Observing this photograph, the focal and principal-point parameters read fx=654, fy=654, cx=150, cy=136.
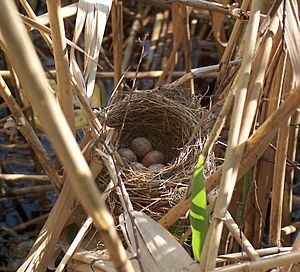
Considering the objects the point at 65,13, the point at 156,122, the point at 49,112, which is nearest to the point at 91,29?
the point at 65,13

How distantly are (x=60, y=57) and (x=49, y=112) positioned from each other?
2.00 ft

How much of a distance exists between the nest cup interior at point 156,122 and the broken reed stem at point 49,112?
3.10ft

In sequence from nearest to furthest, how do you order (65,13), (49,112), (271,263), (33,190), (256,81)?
(49,112)
(271,263)
(256,81)
(65,13)
(33,190)

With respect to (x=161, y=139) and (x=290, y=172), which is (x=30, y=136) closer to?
(x=161, y=139)

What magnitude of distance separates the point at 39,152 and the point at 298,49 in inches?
22.8

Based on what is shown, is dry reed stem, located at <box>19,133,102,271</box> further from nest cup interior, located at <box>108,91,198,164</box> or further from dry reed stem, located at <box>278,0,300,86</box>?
dry reed stem, located at <box>278,0,300,86</box>

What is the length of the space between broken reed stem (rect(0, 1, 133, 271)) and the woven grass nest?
73cm

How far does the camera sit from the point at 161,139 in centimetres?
171

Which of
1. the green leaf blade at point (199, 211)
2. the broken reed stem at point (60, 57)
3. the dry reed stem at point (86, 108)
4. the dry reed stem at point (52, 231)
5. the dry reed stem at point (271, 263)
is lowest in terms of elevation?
the dry reed stem at point (52, 231)

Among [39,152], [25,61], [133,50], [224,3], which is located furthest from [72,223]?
[133,50]

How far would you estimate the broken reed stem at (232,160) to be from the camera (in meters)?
0.81

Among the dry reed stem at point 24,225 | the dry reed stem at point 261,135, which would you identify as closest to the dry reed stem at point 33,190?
the dry reed stem at point 24,225

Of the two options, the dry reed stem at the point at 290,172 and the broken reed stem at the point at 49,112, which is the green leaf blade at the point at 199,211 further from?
the dry reed stem at the point at 290,172

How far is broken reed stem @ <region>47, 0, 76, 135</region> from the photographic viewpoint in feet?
3.33
